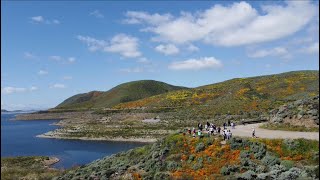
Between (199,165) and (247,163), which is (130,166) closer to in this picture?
(199,165)

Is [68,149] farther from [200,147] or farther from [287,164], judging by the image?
[287,164]

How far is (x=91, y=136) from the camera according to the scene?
302 ft

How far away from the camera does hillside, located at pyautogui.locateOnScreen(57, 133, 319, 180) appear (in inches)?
1213

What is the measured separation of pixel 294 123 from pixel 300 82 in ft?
348

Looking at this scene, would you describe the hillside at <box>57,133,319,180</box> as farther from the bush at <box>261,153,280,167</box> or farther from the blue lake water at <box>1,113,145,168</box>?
the blue lake water at <box>1,113,145,168</box>

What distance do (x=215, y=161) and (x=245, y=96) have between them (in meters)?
106

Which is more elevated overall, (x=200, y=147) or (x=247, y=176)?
(x=200, y=147)

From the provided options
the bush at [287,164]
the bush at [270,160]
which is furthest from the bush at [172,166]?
the bush at [287,164]

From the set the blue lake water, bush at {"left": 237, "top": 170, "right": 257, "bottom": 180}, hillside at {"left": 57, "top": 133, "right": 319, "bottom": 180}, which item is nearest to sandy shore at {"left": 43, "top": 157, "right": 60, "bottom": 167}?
the blue lake water

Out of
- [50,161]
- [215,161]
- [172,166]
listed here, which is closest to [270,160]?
[215,161]

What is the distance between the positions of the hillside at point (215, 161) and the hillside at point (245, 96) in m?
68.9

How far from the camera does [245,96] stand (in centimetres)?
13700

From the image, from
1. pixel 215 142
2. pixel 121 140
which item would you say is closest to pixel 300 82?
pixel 121 140

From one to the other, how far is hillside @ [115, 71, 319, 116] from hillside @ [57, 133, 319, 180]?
68.9 meters
